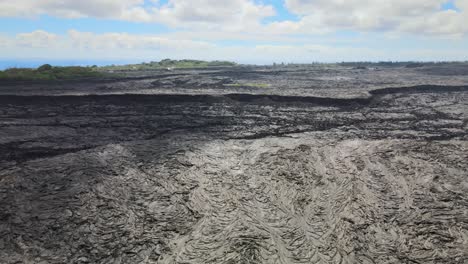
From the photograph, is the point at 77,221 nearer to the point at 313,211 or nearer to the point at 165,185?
the point at 165,185

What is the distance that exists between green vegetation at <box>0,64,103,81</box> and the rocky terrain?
48.6ft

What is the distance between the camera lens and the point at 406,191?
609 inches

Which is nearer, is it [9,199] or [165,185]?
[9,199]

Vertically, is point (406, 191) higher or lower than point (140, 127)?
lower

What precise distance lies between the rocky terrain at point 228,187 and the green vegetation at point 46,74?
14.8m

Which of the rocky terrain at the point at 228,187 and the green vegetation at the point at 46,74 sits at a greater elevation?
the green vegetation at the point at 46,74

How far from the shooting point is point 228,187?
51.5 feet

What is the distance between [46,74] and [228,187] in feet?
126

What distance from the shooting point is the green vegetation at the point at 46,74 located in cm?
4109

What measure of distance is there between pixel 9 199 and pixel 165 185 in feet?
19.4

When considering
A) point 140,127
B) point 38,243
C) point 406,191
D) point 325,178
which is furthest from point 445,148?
point 38,243

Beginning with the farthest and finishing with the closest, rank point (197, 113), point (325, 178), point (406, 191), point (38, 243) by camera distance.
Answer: point (197, 113)
point (325, 178)
point (406, 191)
point (38, 243)

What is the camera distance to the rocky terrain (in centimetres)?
1162

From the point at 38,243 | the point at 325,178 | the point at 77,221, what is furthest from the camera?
the point at 325,178
